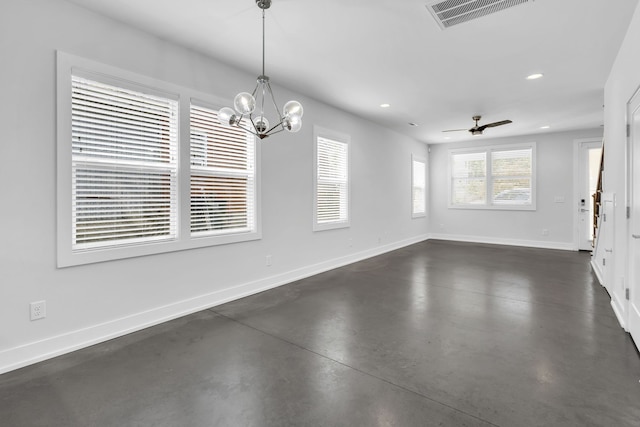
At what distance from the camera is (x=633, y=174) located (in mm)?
2607

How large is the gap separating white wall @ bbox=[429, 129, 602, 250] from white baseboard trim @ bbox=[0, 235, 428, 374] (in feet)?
18.7

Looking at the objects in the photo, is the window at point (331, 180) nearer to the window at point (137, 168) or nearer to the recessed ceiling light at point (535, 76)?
the window at point (137, 168)

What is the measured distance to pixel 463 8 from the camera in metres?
2.59

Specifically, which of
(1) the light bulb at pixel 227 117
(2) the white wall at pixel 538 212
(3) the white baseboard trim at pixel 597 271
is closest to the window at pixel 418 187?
(2) the white wall at pixel 538 212

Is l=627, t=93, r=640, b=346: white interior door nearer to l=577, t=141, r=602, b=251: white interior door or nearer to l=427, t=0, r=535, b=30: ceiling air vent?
l=427, t=0, r=535, b=30: ceiling air vent

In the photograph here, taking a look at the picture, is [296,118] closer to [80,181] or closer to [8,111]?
[80,181]

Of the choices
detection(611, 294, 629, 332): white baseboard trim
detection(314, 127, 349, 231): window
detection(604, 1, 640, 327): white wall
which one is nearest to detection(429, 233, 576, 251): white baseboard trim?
detection(604, 1, 640, 327): white wall

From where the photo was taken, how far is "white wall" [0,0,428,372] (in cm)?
230

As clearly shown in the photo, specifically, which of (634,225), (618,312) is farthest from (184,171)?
(618,312)

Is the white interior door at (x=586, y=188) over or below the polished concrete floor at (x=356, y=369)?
over

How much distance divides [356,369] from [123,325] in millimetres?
2105

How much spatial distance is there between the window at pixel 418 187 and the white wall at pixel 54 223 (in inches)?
178

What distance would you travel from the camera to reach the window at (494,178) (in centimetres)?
779

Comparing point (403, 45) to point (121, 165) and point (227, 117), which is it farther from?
point (121, 165)
